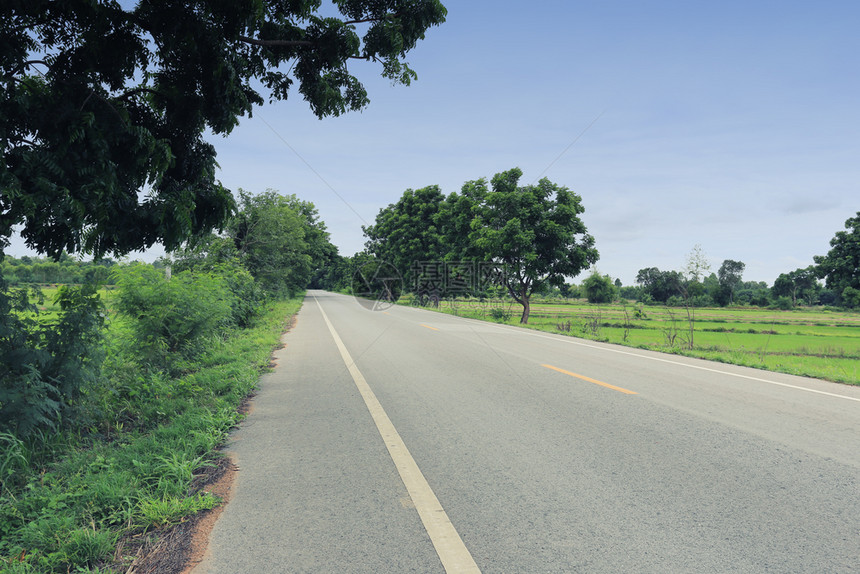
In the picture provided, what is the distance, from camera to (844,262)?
166ft

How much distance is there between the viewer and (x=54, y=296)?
5852 mm

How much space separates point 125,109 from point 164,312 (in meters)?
4.60

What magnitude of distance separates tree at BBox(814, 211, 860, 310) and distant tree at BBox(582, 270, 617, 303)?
148 feet

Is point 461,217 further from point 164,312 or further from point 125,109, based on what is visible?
point 125,109

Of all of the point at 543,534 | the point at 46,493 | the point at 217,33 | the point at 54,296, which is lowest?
the point at 46,493

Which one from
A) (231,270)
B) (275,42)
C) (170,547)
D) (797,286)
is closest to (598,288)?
(797,286)

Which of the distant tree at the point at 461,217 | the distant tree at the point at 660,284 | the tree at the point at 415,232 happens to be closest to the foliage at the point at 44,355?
the distant tree at the point at 660,284

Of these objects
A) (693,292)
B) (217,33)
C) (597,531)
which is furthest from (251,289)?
(597,531)

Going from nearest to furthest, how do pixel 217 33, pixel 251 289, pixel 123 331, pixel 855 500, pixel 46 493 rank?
pixel 855 500 → pixel 46 493 → pixel 217 33 → pixel 123 331 → pixel 251 289

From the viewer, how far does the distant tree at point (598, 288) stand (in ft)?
324

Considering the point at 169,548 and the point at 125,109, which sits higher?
the point at 125,109

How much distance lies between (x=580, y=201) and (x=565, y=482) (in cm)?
2937

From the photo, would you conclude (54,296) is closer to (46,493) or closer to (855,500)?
(46,493)

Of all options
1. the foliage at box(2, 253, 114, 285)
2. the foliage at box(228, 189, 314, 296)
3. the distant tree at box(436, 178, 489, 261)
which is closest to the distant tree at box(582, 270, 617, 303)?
the distant tree at box(436, 178, 489, 261)
